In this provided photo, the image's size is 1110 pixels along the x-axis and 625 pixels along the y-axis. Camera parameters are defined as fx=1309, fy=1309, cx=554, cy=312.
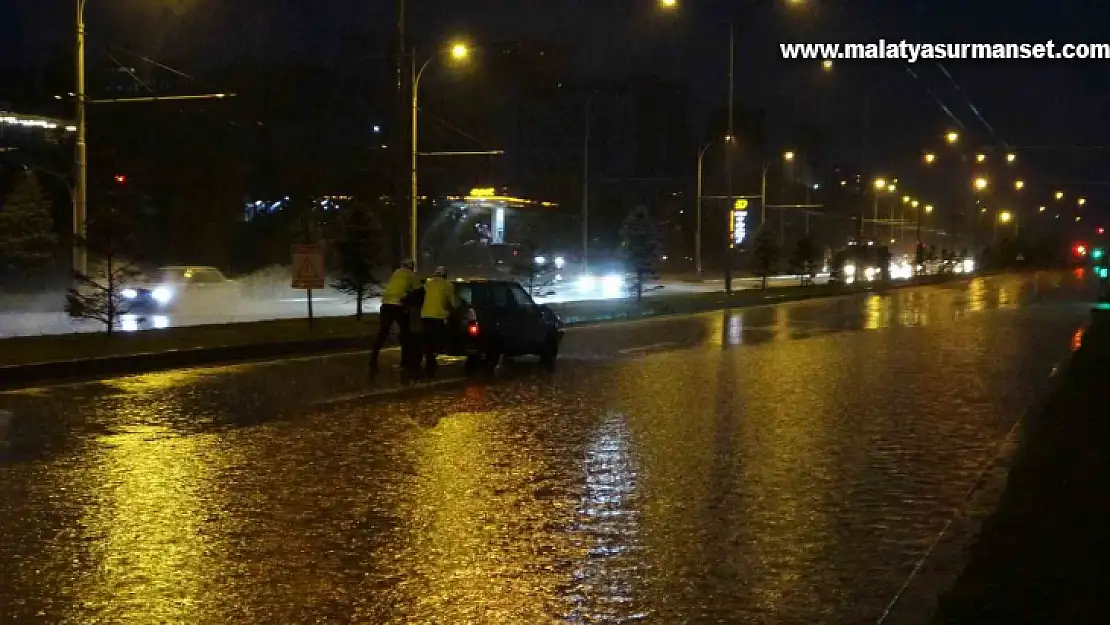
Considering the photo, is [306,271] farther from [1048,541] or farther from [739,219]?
[739,219]

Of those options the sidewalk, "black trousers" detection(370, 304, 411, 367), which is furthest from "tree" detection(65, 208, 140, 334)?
the sidewalk

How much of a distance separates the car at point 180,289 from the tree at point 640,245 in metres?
12.7

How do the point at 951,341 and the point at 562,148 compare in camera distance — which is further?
the point at 562,148

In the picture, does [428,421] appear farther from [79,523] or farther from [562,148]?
[562,148]

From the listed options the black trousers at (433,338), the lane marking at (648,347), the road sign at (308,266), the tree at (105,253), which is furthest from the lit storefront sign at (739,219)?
the black trousers at (433,338)

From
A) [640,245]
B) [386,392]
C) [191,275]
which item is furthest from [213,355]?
[640,245]

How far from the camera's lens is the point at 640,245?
141 ft

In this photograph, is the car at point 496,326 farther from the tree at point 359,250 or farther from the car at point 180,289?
the car at point 180,289

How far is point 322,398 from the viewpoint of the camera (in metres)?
15.9

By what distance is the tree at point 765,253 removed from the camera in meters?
54.5

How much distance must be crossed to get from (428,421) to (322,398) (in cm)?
248

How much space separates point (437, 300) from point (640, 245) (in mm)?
Answer: 24746

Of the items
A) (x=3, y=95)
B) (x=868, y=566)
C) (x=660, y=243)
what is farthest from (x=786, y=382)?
(x=3, y=95)

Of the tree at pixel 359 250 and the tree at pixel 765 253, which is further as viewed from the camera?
the tree at pixel 765 253
